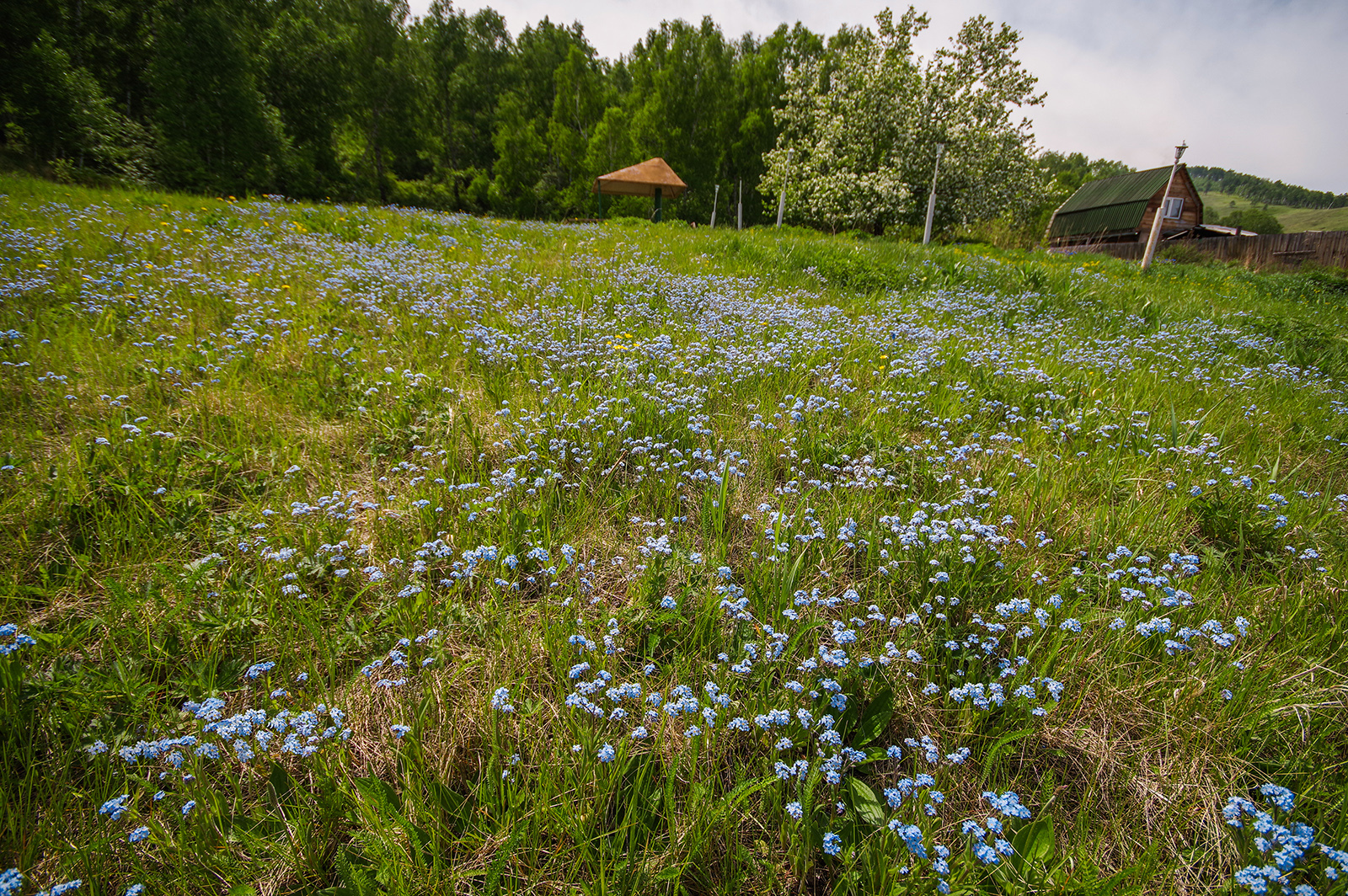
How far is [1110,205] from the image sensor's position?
51031 millimetres

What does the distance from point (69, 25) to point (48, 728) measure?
3693 centimetres

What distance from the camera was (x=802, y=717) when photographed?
1.73 m

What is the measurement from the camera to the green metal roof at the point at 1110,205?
4712 cm

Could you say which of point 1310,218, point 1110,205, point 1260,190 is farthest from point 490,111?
point 1260,190

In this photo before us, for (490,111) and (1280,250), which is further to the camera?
(490,111)

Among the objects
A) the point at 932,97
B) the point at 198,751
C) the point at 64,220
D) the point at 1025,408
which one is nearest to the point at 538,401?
the point at 198,751

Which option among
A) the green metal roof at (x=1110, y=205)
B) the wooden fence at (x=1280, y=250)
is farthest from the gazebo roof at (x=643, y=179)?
the green metal roof at (x=1110, y=205)

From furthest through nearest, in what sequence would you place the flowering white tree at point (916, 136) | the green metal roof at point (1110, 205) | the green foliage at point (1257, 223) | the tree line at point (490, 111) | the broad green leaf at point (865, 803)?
the green foliage at point (1257, 223) < the green metal roof at point (1110, 205) < the flowering white tree at point (916, 136) < the tree line at point (490, 111) < the broad green leaf at point (865, 803)

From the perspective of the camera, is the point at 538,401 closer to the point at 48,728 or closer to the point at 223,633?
the point at 223,633

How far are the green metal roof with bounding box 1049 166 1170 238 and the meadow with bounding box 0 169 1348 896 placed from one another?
53.7 m

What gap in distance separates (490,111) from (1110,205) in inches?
2277

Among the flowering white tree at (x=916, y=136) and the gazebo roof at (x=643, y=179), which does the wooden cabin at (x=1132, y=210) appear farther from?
the gazebo roof at (x=643, y=179)

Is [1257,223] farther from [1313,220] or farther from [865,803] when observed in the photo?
[865,803]

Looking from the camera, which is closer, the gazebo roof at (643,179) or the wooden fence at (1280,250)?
the wooden fence at (1280,250)
